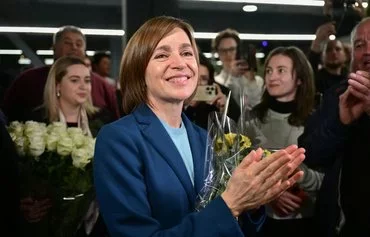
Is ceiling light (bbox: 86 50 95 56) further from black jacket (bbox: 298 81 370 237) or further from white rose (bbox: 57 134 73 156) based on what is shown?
black jacket (bbox: 298 81 370 237)

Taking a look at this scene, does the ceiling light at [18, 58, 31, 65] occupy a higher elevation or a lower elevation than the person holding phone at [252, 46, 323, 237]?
higher

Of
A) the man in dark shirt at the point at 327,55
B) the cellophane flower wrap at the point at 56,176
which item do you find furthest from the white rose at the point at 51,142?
the man in dark shirt at the point at 327,55

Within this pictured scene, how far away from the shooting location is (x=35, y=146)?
155 centimetres

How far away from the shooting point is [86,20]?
300 centimetres

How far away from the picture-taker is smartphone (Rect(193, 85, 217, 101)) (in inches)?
93.0

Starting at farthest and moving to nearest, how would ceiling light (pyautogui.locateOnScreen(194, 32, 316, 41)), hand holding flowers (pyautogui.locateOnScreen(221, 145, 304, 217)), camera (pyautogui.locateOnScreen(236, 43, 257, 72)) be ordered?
ceiling light (pyautogui.locateOnScreen(194, 32, 316, 41))
camera (pyautogui.locateOnScreen(236, 43, 257, 72))
hand holding flowers (pyautogui.locateOnScreen(221, 145, 304, 217))

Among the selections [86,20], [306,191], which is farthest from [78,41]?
[306,191]

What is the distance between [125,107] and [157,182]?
252 mm

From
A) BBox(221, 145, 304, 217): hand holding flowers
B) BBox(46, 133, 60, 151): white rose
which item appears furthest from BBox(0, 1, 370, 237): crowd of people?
BBox(46, 133, 60, 151): white rose

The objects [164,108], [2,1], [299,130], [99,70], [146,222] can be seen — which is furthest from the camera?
[99,70]

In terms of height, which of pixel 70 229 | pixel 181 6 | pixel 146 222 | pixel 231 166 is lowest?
pixel 70 229

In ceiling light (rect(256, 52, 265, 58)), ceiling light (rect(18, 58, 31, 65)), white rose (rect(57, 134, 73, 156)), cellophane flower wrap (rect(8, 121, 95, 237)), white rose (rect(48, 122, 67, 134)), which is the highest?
ceiling light (rect(256, 52, 265, 58))

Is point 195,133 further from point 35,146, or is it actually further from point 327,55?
point 327,55

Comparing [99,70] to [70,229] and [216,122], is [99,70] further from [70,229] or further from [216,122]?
[216,122]
